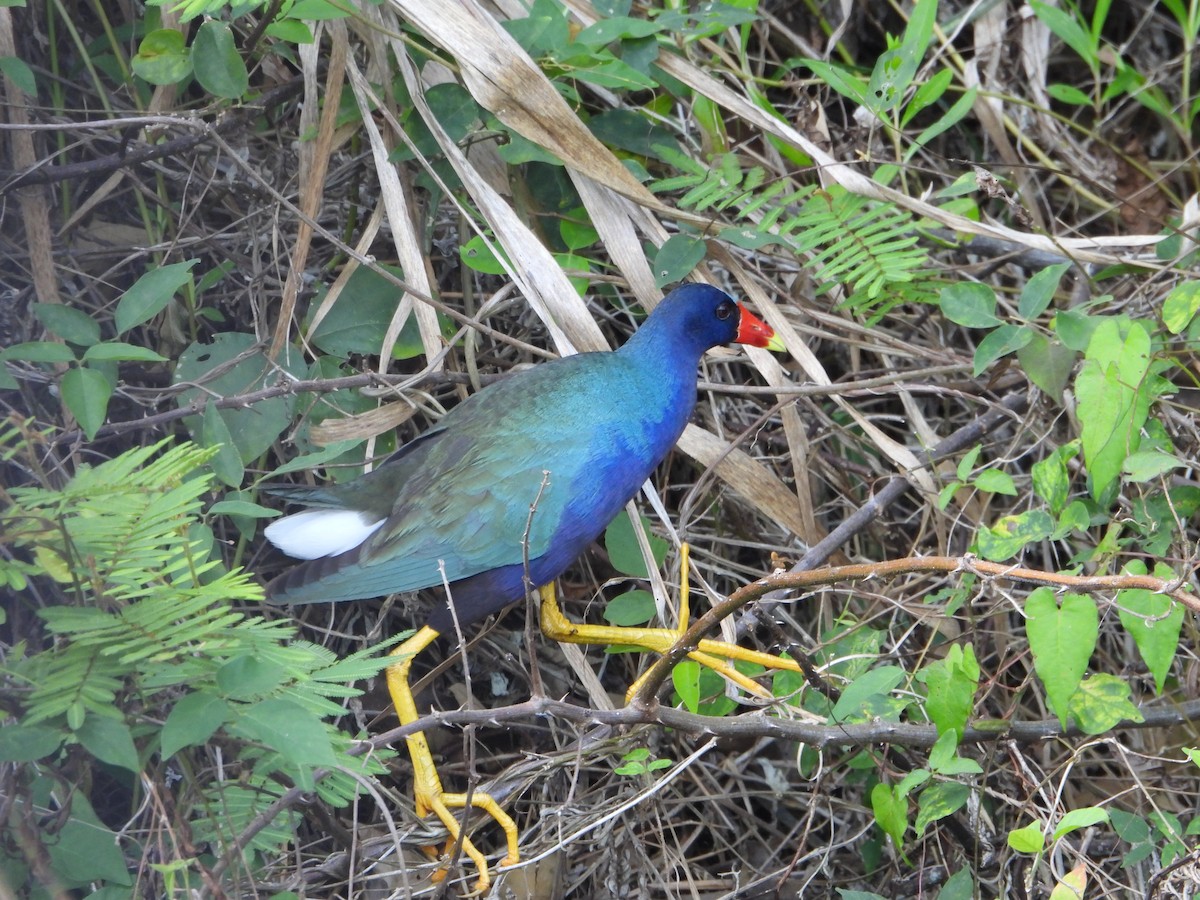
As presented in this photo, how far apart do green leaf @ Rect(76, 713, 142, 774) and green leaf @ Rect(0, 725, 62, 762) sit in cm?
4

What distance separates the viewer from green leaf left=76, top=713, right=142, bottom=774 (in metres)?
1.37

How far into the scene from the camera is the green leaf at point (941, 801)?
174 centimetres

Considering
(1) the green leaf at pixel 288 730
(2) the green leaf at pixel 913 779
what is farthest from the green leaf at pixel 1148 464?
(1) the green leaf at pixel 288 730

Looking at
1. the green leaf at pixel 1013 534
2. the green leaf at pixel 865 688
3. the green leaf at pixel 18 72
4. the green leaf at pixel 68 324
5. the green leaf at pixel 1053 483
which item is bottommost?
the green leaf at pixel 865 688

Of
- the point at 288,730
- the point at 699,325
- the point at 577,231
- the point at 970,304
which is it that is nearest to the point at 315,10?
the point at 577,231

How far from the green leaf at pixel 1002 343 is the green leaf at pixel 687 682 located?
0.72 meters

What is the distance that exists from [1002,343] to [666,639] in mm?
783

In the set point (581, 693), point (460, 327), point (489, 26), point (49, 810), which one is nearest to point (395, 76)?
point (489, 26)

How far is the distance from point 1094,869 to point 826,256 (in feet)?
3.86

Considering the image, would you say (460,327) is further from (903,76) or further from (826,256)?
(903,76)

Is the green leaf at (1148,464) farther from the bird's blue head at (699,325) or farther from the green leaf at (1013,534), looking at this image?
the bird's blue head at (699,325)

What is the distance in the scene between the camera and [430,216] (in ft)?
8.28

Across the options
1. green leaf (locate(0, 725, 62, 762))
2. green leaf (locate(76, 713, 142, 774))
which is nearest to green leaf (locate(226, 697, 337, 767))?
green leaf (locate(76, 713, 142, 774))

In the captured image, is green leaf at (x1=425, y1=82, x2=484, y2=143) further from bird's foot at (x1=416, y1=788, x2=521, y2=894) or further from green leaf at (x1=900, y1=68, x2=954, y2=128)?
bird's foot at (x1=416, y1=788, x2=521, y2=894)
